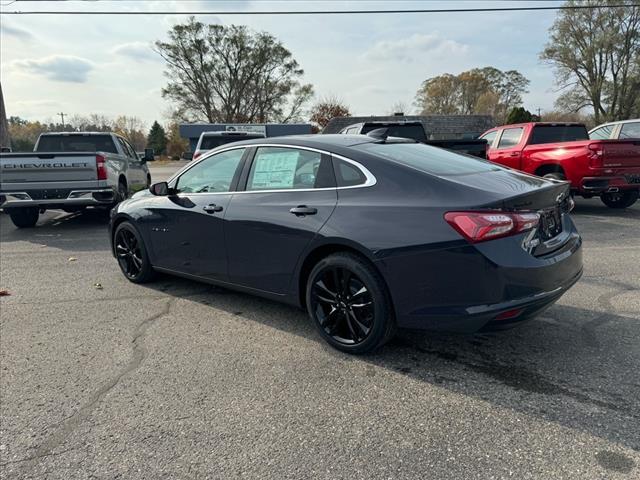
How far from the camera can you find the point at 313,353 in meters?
3.53

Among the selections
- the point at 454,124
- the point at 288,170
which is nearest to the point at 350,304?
the point at 288,170

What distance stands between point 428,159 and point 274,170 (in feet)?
4.21

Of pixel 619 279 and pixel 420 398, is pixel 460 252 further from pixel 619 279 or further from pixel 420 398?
pixel 619 279

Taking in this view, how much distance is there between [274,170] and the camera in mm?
3977

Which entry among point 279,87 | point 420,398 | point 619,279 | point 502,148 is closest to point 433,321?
point 420,398

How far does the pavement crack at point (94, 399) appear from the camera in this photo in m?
2.51

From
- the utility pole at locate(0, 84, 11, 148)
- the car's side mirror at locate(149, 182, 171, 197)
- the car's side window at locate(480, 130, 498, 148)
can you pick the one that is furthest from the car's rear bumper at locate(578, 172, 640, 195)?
the utility pole at locate(0, 84, 11, 148)

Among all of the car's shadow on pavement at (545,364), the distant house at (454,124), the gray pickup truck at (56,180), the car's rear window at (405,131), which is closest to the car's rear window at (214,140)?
the gray pickup truck at (56,180)

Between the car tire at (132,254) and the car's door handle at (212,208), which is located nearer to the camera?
the car's door handle at (212,208)

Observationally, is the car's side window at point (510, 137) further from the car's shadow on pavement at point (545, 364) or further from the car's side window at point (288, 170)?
the car's side window at point (288, 170)

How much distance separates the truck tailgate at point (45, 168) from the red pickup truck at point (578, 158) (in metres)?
8.56

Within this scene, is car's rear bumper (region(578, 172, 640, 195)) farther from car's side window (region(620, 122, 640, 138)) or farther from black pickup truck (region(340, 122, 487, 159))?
car's side window (region(620, 122, 640, 138))

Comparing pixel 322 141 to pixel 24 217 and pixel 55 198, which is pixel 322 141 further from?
pixel 24 217

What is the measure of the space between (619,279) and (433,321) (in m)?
3.26
